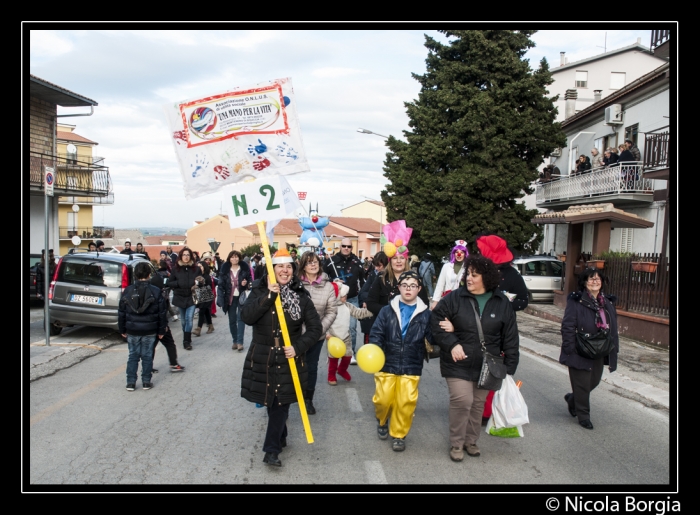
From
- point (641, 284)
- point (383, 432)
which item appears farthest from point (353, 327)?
point (641, 284)

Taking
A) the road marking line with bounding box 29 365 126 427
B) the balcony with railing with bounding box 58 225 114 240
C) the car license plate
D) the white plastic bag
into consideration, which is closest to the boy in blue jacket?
the white plastic bag

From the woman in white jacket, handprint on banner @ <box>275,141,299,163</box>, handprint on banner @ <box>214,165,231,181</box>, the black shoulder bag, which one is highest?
handprint on banner @ <box>275,141,299,163</box>

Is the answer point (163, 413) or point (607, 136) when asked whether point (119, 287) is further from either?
point (607, 136)

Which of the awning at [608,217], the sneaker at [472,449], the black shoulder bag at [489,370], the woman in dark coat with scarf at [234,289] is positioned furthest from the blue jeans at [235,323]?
the awning at [608,217]

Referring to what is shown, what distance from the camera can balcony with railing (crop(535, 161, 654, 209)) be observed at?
19.2 m

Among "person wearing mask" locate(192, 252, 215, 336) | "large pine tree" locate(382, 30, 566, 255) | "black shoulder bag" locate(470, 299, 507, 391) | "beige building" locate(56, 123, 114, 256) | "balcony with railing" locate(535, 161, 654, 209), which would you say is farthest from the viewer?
"beige building" locate(56, 123, 114, 256)

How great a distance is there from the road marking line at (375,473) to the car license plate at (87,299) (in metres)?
7.32

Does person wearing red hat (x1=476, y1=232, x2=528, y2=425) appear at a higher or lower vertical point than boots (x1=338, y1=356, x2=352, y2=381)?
higher

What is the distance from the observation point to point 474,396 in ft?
16.3

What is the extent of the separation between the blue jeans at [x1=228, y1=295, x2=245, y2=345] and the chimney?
27.9 meters

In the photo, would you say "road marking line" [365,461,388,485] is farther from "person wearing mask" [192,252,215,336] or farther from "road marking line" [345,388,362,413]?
"person wearing mask" [192,252,215,336]
